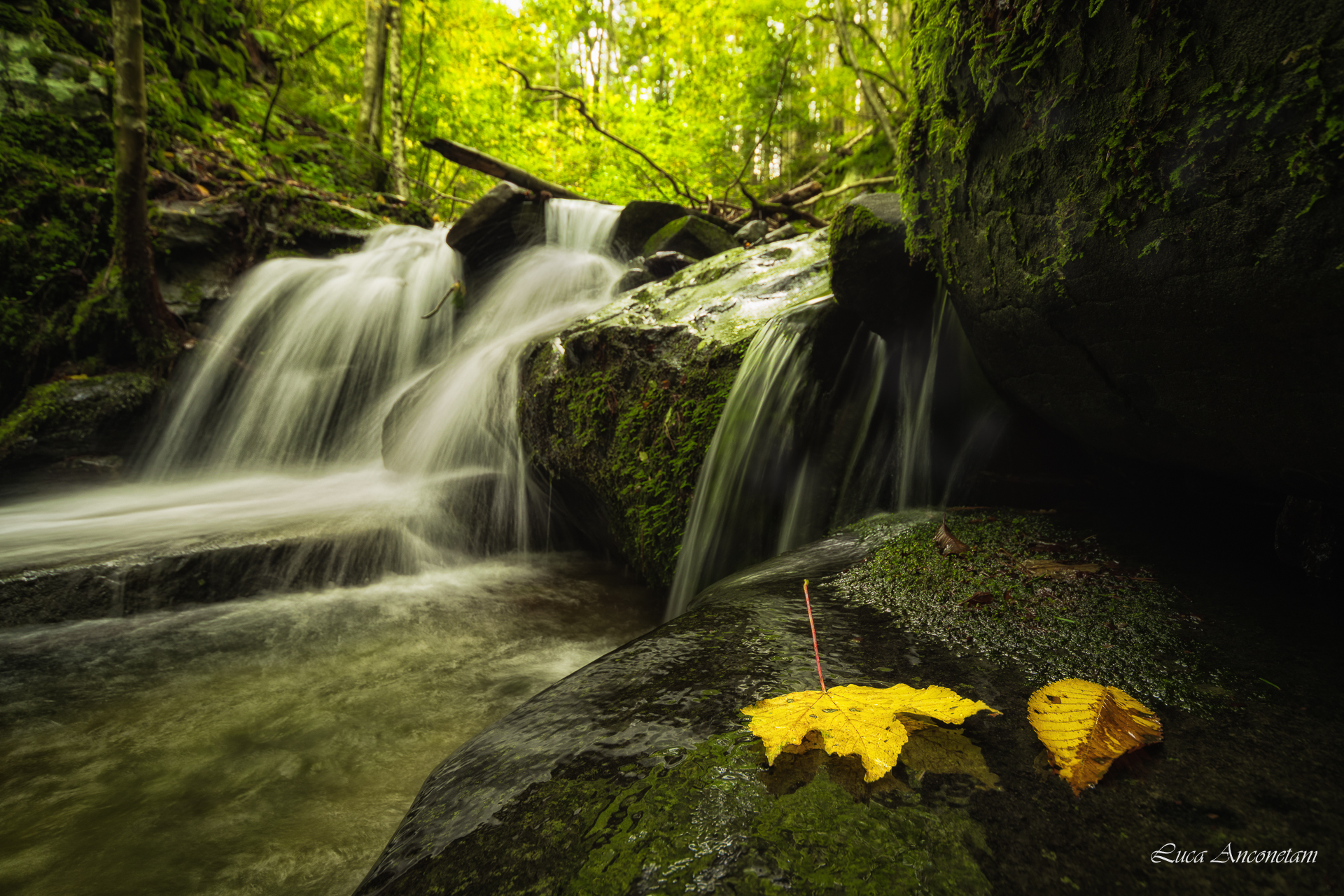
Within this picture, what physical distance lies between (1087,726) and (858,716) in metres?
0.40

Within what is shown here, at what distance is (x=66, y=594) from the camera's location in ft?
9.92

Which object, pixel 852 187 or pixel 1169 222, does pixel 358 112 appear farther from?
pixel 1169 222

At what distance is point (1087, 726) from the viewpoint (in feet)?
3.43

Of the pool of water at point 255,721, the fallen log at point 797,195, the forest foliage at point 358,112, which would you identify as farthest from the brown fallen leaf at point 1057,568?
the fallen log at point 797,195

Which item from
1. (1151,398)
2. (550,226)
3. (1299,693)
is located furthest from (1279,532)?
(550,226)

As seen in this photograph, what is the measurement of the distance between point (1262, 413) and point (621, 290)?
582 cm

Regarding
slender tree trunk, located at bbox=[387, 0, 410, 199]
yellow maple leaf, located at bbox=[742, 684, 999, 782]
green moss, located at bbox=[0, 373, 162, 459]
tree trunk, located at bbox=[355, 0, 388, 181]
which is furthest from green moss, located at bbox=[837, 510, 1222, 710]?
tree trunk, located at bbox=[355, 0, 388, 181]

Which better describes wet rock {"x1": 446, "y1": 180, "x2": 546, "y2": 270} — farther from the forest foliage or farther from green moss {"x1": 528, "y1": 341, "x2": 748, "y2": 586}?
green moss {"x1": 528, "y1": 341, "x2": 748, "y2": 586}

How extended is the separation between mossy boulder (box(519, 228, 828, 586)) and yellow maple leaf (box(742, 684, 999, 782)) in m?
2.13

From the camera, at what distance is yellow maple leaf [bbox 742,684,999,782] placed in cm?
103

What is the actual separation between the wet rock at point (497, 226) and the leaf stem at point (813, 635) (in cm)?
767

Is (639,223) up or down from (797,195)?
down

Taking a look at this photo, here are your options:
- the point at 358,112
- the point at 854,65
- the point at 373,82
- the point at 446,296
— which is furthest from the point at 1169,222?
the point at 358,112

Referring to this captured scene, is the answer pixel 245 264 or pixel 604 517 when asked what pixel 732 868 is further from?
pixel 245 264
